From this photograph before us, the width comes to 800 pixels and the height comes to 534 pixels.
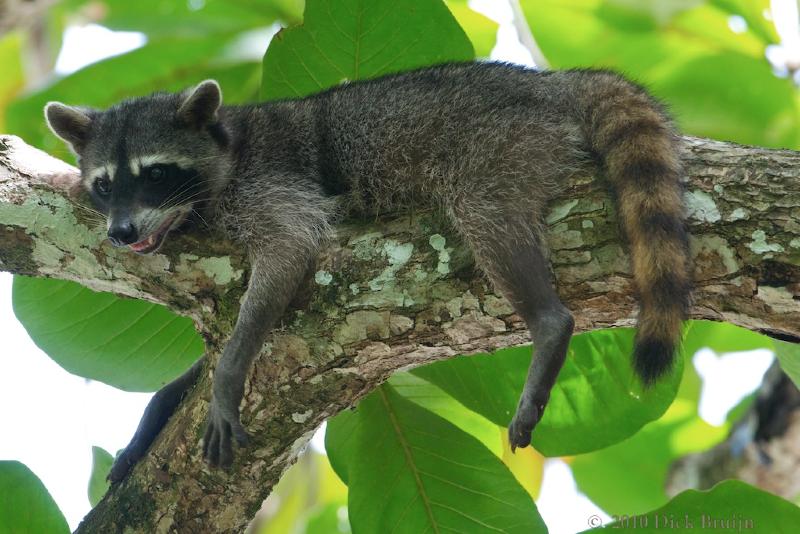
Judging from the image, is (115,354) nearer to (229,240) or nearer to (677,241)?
(229,240)

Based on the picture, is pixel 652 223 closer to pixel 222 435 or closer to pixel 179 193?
pixel 222 435

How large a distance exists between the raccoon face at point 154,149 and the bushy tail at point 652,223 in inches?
78.1

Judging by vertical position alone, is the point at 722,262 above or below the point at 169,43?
below

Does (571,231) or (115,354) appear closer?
(571,231)

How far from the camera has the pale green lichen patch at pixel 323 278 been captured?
3.81 metres

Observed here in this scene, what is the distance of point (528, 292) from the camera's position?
3.56 m

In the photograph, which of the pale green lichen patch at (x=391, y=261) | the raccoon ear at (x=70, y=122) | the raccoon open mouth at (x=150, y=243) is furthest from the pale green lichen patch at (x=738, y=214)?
the raccoon ear at (x=70, y=122)

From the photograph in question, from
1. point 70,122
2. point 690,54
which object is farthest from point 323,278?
point 690,54

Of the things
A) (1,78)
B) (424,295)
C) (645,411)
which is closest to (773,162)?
(424,295)

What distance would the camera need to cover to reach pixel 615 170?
12.1ft

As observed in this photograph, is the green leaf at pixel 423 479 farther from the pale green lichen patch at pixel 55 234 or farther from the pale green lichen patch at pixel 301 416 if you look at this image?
the pale green lichen patch at pixel 55 234

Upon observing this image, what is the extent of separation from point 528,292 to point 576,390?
1.35 m

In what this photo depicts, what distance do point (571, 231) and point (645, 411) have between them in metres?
1.47

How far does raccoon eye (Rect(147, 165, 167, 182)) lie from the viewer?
182 inches
